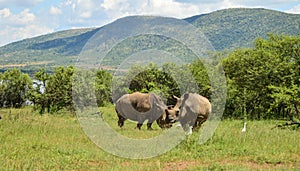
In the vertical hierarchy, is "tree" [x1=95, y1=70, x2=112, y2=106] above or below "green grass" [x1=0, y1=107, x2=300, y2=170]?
above

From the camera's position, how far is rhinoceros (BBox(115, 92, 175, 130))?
664 inches

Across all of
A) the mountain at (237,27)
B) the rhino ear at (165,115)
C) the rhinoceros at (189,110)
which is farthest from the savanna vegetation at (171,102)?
the mountain at (237,27)

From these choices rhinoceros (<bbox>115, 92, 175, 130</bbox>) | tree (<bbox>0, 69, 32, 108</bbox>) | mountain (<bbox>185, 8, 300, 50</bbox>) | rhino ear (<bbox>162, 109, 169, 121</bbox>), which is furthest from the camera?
mountain (<bbox>185, 8, 300, 50</bbox>)

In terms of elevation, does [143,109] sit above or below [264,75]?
below

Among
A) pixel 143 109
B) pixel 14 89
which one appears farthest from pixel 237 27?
pixel 143 109

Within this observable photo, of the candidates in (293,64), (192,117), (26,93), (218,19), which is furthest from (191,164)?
(218,19)

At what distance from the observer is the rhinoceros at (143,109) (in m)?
16.9

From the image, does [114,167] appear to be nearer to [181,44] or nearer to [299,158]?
[299,158]

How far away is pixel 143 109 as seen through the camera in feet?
58.1

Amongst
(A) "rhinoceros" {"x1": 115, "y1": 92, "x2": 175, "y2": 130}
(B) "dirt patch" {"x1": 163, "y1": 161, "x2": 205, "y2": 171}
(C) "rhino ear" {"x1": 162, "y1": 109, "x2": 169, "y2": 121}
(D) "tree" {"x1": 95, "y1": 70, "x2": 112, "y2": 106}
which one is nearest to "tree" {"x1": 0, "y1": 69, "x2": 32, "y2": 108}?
(D) "tree" {"x1": 95, "y1": 70, "x2": 112, "y2": 106}

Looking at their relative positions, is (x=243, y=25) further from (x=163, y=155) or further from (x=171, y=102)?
(x=163, y=155)

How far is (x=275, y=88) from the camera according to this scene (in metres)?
26.5

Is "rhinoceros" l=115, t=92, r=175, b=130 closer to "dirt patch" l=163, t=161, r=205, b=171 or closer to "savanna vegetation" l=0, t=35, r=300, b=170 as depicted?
"savanna vegetation" l=0, t=35, r=300, b=170

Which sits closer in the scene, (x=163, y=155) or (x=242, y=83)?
(x=163, y=155)
